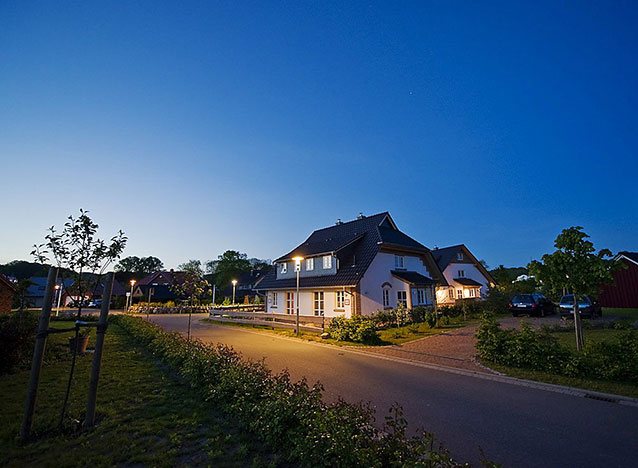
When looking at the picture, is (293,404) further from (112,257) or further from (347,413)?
(112,257)

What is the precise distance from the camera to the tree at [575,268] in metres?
10.2

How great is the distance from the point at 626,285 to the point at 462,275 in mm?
15384

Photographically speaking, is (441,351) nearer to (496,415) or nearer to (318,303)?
(496,415)

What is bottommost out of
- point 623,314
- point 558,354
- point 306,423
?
point 306,423

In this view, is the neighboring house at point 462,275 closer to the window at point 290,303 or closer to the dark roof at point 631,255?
the dark roof at point 631,255

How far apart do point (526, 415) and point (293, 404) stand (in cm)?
484

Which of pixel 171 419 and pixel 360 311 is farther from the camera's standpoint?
pixel 360 311

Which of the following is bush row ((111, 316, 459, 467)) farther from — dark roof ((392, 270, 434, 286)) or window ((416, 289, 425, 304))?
window ((416, 289, 425, 304))

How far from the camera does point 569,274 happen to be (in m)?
10.6

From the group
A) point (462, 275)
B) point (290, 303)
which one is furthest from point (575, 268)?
point (462, 275)

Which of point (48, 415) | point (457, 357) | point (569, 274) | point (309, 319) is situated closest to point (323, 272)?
point (309, 319)

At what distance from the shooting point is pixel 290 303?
2825cm

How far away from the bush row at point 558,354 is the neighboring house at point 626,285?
978 inches

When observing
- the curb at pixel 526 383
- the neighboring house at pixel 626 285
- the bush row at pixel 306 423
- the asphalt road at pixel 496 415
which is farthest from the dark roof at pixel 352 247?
the bush row at pixel 306 423
